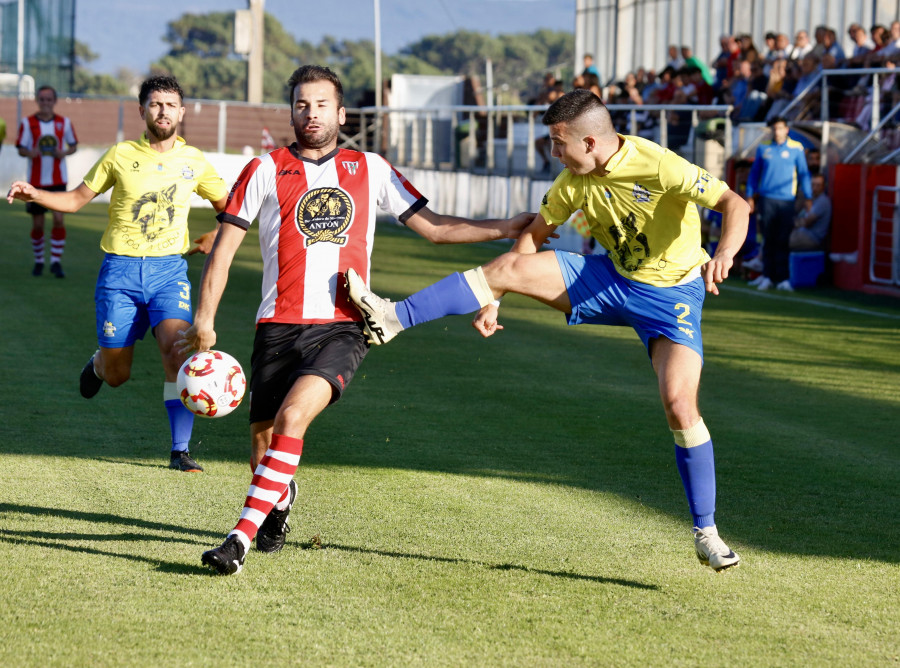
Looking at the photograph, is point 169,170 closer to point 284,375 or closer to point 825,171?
point 284,375

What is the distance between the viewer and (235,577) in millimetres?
4691

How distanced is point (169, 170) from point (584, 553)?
3.41 meters

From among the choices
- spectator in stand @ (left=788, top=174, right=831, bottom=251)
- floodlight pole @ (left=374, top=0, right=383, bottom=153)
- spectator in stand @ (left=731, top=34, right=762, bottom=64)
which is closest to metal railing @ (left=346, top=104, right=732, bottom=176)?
floodlight pole @ (left=374, top=0, right=383, bottom=153)

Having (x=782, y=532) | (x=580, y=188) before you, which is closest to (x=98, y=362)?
(x=580, y=188)

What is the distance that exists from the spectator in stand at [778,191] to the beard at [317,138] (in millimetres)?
12016

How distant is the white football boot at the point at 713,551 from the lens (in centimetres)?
470

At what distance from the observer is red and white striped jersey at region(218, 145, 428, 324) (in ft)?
16.2

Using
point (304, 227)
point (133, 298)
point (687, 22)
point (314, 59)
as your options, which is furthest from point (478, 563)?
point (314, 59)

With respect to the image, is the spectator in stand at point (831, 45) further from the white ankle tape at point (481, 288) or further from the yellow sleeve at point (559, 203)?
the white ankle tape at point (481, 288)

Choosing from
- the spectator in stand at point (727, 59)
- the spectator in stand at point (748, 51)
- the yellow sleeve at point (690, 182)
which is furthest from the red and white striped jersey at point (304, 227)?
the spectator in stand at point (727, 59)

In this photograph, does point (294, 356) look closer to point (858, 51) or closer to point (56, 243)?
point (56, 243)

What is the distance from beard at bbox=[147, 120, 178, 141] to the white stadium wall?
2017 centimetres

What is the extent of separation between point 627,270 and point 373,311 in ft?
3.70

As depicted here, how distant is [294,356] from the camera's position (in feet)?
16.1
